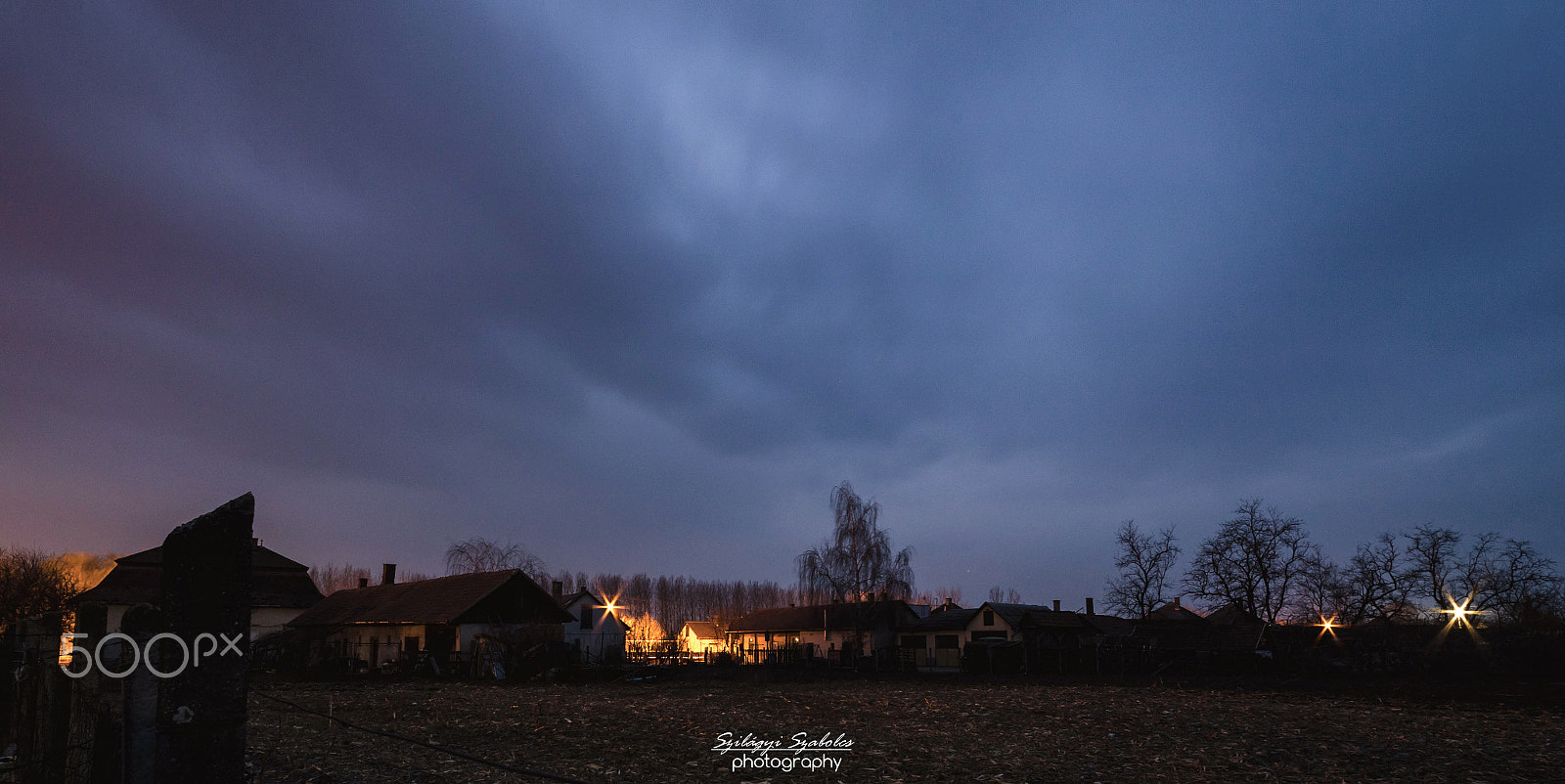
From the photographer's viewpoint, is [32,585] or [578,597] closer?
[32,585]

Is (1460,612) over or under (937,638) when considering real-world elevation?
over

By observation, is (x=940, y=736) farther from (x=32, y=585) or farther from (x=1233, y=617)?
(x=1233, y=617)

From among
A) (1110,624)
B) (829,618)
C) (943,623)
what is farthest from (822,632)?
(1110,624)

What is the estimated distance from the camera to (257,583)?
52.0m

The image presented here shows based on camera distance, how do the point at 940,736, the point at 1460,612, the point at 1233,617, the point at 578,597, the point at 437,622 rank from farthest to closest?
the point at 1233,617, the point at 578,597, the point at 1460,612, the point at 437,622, the point at 940,736

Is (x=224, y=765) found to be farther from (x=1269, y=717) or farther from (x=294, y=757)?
(x=1269, y=717)

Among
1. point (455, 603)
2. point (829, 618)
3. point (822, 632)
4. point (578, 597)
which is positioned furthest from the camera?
point (822, 632)

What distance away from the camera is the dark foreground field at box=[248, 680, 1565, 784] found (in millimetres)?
12531

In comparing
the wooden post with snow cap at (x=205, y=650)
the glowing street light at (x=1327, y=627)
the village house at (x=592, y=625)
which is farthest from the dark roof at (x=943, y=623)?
the wooden post with snow cap at (x=205, y=650)

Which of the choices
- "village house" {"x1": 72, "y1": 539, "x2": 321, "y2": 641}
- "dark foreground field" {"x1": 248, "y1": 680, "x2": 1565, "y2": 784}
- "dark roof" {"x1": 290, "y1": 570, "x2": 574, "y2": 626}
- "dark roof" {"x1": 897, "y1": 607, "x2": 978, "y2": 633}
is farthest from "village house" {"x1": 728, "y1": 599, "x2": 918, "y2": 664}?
"village house" {"x1": 72, "y1": 539, "x2": 321, "y2": 641}

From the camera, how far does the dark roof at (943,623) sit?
59281 mm

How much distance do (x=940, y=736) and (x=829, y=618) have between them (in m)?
44.2

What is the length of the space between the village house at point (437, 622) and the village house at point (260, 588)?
514cm

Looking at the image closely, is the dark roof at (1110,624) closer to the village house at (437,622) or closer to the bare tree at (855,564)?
the bare tree at (855,564)
